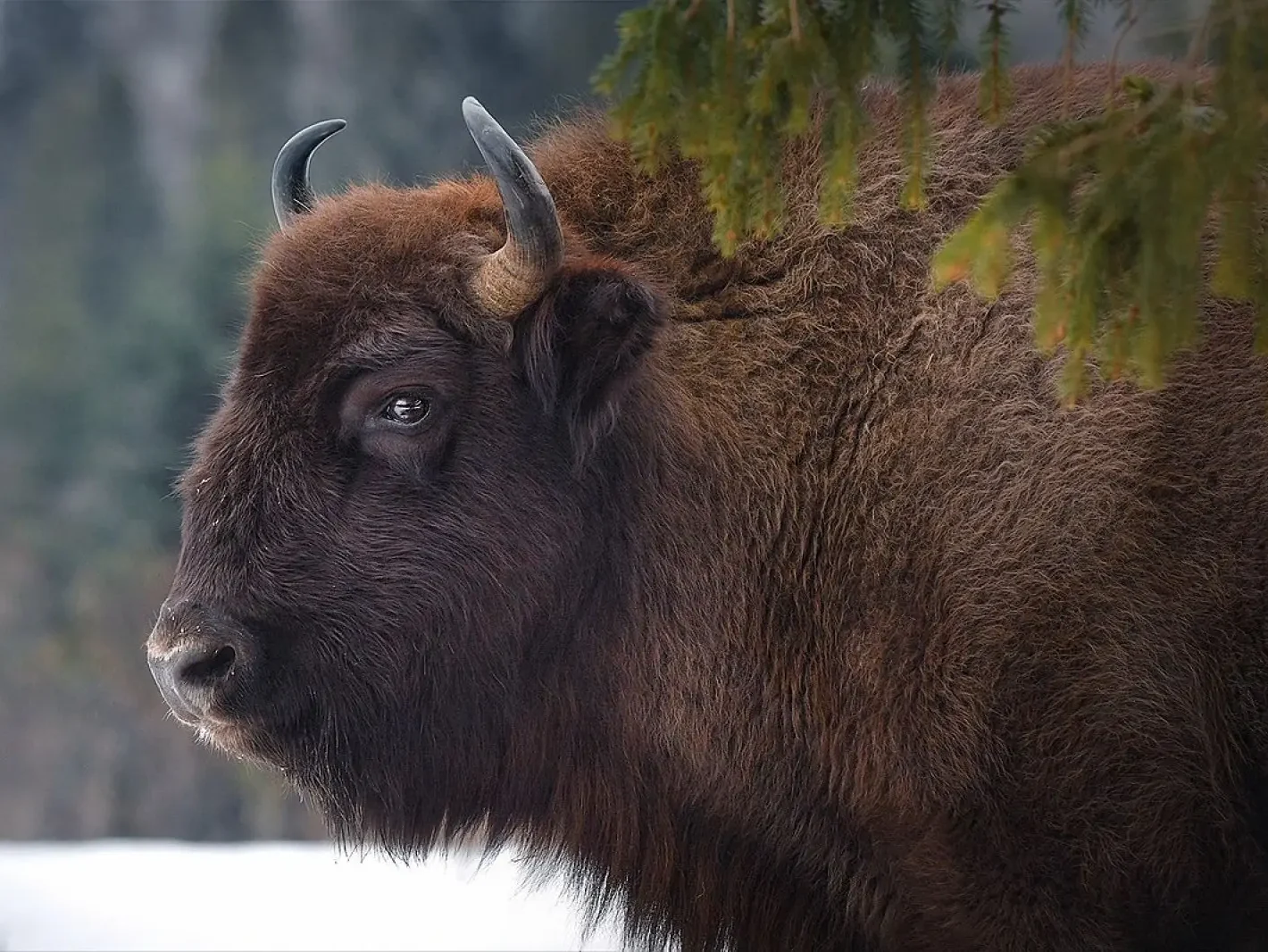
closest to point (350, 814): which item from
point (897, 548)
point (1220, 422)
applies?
point (897, 548)

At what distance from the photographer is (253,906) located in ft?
20.2

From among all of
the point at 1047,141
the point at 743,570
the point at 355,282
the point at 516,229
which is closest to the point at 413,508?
the point at 355,282

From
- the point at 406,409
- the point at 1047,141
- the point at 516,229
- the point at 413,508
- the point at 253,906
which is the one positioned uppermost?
the point at 1047,141

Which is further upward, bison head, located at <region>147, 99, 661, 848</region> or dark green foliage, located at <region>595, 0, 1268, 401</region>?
dark green foliage, located at <region>595, 0, 1268, 401</region>

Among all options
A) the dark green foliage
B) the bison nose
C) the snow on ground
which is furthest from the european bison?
the snow on ground

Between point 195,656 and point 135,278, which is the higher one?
point 195,656

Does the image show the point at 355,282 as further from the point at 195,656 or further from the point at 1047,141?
the point at 1047,141

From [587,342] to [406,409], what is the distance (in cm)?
47

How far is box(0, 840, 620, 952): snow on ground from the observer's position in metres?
5.49

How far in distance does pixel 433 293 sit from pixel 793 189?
3.16 feet

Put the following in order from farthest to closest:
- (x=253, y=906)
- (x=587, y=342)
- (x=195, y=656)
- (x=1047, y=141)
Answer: (x=253, y=906), (x=587, y=342), (x=195, y=656), (x=1047, y=141)

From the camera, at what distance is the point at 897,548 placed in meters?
3.36

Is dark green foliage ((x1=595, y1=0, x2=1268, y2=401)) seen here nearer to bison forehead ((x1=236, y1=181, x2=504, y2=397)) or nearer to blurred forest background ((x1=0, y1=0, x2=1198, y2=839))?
bison forehead ((x1=236, y1=181, x2=504, y2=397))

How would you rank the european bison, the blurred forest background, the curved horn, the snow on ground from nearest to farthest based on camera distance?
the european bison, the curved horn, the snow on ground, the blurred forest background
